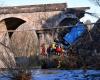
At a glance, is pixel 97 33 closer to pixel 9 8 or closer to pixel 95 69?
pixel 95 69

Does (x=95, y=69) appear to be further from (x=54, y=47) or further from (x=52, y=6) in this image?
(x=52, y=6)

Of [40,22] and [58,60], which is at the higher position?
[40,22]

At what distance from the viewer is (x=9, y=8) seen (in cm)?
2908

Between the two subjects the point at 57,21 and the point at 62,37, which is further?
the point at 57,21

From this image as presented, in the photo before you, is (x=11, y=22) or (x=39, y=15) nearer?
(x=39, y=15)

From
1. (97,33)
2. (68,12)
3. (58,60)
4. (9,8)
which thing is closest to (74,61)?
(58,60)

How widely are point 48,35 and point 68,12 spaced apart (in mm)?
2854

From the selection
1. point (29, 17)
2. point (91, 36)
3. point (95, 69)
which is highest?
point (29, 17)

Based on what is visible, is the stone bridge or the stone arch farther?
the stone arch

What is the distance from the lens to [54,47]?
78.3 ft

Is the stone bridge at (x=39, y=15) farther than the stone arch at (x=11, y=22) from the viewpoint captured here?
No

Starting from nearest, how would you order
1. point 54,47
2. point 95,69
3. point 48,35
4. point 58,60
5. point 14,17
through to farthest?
point 95,69 → point 58,60 → point 54,47 → point 48,35 → point 14,17

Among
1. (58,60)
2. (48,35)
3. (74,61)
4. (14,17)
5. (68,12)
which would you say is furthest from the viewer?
(14,17)

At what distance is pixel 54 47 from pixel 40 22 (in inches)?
191
